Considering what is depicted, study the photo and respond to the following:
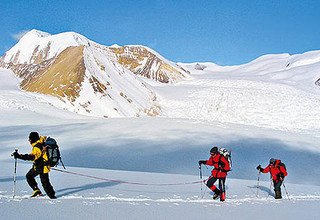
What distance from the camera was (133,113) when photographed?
48.0m

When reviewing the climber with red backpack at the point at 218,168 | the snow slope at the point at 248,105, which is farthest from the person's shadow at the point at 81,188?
the snow slope at the point at 248,105

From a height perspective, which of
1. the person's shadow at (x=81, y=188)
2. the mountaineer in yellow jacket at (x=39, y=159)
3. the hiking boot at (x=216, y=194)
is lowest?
the hiking boot at (x=216, y=194)

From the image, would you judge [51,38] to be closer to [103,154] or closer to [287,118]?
[287,118]

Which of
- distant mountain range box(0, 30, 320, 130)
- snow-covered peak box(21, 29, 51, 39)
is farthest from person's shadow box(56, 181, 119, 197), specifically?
snow-covered peak box(21, 29, 51, 39)

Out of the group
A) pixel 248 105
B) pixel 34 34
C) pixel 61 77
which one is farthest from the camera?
pixel 34 34

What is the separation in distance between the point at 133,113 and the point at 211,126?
2355cm

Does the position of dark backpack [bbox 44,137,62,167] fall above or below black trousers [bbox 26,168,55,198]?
above

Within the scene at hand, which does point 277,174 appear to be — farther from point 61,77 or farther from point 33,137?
point 61,77

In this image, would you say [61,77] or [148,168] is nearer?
[148,168]

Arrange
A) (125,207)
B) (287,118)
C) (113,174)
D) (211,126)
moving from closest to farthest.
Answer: (125,207) < (113,174) < (211,126) < (287,118)

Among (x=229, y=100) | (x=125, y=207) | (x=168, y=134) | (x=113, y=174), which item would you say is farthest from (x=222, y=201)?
(x=229, y=100)

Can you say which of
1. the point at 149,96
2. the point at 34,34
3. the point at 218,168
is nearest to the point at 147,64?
the point at 34,34

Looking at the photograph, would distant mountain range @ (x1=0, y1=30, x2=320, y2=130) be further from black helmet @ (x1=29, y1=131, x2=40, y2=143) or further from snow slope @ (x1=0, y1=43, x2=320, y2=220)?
black helmet @ (x1=29, y1=131, x2=40, y2=143)

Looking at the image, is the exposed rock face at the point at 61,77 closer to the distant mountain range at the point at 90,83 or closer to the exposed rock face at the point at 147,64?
the distant mountain range at the point at 90,83
